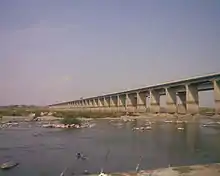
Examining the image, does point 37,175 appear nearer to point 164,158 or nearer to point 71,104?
point 164,158

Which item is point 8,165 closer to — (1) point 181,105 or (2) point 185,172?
(2) point 185,172

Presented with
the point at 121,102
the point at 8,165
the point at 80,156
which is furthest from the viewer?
the point at 121,102

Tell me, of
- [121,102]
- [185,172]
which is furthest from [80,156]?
[121,102]

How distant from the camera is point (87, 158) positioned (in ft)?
72.0

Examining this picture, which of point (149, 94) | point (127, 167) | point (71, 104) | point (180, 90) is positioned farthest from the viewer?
point (71, 104)

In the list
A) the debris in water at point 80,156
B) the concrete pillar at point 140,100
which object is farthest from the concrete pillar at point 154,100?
the debris in water at point 80,156

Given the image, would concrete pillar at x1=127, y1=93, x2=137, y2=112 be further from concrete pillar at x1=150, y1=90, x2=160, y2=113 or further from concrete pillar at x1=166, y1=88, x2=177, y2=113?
concrete pillar at x1=166, y1=88, x2=177, y2=113

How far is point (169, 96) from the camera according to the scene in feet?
237

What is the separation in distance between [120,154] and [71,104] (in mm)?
153920

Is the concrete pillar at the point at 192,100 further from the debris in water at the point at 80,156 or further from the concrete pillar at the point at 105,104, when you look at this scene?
the concrete pillar at the point at 105,104

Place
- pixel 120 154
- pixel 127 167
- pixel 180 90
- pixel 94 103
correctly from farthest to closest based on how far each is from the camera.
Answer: pixel 94 103 < pixel 180 90 < pixel 120 154 < pixel 127 167

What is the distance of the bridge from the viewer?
197 feet

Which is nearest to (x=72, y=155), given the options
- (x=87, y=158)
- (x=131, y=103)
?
(x=87, y=158)

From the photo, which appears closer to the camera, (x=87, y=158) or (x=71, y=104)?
(x=87, y=158)
